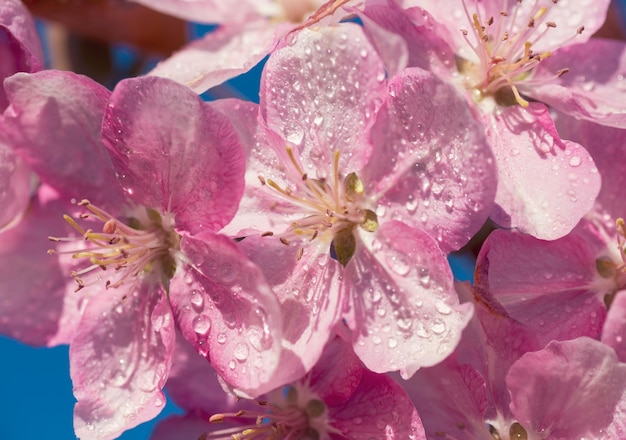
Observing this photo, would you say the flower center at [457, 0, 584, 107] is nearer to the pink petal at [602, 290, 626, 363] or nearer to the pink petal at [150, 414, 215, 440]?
the pink petal at [602, 290, 626, 363]

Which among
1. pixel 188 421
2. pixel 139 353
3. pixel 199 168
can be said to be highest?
pixel 199 168

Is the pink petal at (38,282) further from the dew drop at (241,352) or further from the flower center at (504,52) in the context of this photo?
→ the flower center at (504,52)

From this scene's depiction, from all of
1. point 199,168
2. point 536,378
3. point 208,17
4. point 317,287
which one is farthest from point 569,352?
point 208,17

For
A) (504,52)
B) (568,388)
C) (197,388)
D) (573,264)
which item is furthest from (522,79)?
(197,388)

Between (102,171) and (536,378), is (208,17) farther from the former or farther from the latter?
(536,378)

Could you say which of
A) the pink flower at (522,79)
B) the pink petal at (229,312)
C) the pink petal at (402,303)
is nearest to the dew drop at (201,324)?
the pink petal at (229,312)

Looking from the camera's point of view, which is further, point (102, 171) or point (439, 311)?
point (102, 171)

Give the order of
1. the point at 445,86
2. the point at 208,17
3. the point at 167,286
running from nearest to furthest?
the point at 445,86 < the point at 167,286 < the point at 208,17
